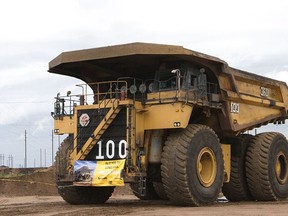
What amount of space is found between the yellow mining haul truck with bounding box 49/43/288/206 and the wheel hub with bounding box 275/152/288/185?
93 mm

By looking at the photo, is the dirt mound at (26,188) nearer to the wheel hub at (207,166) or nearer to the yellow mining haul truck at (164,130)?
the yellow mining haul truck at (164,130)

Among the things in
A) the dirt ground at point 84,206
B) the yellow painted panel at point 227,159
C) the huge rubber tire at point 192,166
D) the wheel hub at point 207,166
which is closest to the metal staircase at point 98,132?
the dirt ground at point 84,206

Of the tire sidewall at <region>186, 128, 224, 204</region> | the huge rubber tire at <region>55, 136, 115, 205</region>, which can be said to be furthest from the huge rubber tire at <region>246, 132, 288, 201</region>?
the huge rubber tire at <region>55, 136, 115, 205</region>

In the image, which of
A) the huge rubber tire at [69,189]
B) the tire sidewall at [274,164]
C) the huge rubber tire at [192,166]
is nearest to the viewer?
Answer: the huge rubber tire at [192,166]

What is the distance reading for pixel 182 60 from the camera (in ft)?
46.9

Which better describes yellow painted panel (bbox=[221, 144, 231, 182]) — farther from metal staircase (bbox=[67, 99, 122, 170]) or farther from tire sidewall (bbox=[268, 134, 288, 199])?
metal staircase (bbox=[67, 99, 122, 170])

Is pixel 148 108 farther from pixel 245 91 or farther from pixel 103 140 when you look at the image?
pixel 245 91

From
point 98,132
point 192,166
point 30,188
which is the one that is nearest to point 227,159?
point 192,166

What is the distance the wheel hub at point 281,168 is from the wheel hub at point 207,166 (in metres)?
3.30

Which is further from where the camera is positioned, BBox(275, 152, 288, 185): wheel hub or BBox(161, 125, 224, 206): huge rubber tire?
BBox(275, 152, 288, 185): wheel hub

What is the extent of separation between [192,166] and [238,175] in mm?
3510

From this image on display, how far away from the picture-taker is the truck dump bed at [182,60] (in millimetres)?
13680

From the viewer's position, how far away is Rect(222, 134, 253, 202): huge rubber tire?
1627 cm

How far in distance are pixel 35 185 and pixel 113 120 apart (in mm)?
13529
